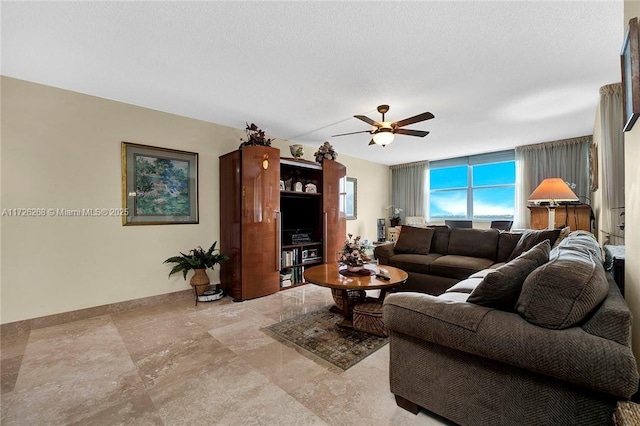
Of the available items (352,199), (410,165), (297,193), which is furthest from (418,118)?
(410,165)

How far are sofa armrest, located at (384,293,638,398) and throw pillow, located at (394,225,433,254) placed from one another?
2.71m

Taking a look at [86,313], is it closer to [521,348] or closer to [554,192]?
[521,348]

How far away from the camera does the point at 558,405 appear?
112 cm

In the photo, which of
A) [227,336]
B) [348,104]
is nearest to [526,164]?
[348,104]

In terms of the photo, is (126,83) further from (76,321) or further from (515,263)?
(515,263)

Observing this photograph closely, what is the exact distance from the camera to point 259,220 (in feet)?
12.3

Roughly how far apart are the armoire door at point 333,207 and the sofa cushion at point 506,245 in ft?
7.87

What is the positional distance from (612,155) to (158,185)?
17.2ft

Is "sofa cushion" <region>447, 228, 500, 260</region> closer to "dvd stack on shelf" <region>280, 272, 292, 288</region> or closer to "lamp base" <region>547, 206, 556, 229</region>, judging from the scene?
"lamp base" <region>547, 206, 556, 229</region>

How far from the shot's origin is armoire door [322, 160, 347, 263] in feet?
15.5

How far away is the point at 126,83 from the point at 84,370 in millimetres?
2631

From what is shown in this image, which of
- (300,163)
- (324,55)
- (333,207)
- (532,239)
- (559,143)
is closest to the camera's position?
(324,55)

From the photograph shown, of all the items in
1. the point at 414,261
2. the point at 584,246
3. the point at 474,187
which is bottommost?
the point at 414,261

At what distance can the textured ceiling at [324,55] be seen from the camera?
184 centimetres
